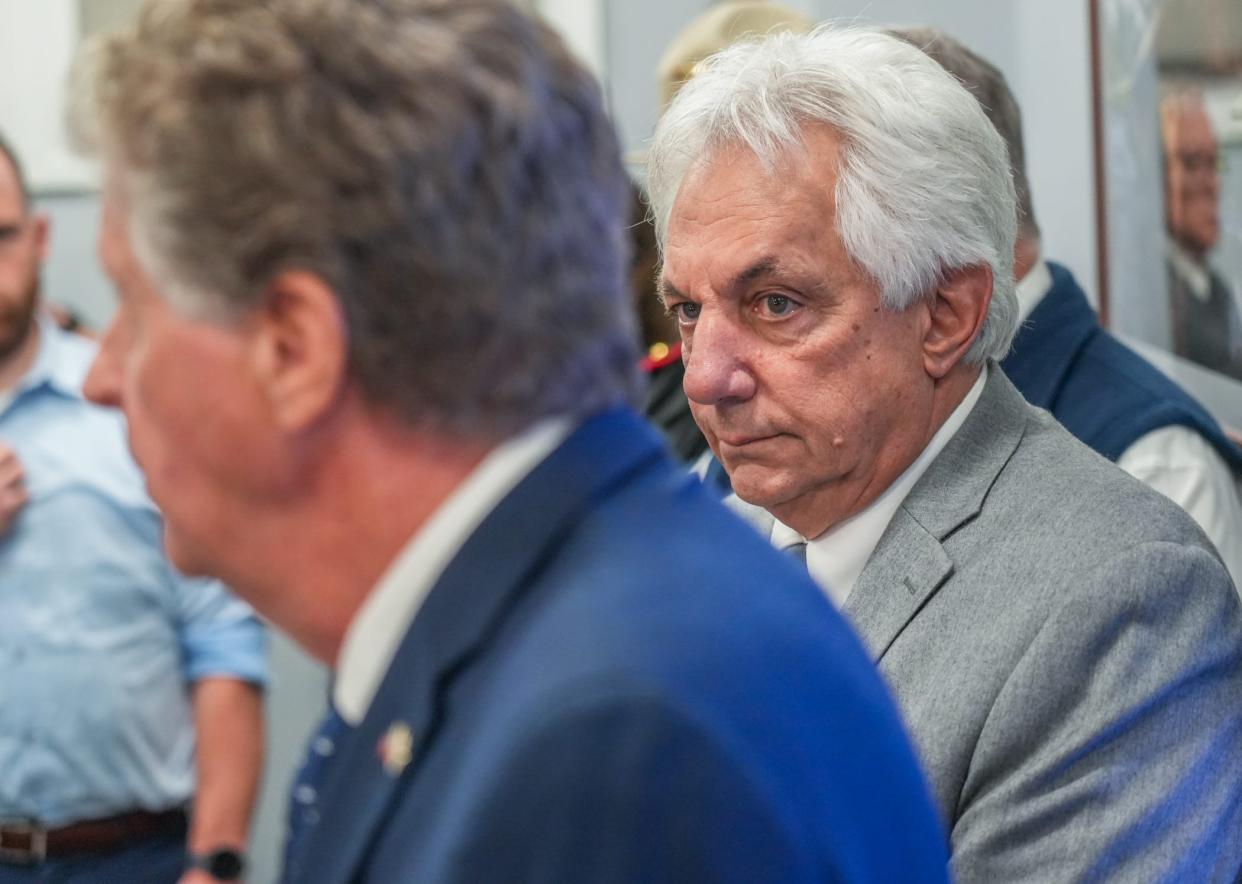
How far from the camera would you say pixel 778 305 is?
5.37 ft

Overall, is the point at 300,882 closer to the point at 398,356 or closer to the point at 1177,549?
the point at 398,356

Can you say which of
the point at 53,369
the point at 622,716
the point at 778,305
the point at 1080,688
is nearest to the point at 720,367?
the point at 778,305

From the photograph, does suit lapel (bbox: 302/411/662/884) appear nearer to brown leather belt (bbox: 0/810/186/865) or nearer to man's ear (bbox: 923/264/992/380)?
man's ear (bbox: 923/264/992/380)

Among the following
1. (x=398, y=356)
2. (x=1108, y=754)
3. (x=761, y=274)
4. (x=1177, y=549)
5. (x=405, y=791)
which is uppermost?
(x=398, y=356)

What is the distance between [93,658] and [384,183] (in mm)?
1895

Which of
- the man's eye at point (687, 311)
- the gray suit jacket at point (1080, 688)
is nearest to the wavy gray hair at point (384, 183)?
the gray suit jacket at point (1080, 688)

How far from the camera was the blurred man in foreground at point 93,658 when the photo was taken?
2.43 metres

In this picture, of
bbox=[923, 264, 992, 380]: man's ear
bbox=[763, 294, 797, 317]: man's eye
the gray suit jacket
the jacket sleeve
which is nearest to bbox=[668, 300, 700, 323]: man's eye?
bbox=[763, 294, 797, 317]: man's eye

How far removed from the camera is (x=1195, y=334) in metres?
2.63

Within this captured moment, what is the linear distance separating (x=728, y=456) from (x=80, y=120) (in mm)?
900

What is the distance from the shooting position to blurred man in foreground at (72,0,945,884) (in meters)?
0.73

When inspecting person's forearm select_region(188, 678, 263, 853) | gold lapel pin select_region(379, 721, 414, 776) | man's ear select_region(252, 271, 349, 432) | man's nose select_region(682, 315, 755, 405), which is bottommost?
person's forearm select_region(188, 678, 263, 853)

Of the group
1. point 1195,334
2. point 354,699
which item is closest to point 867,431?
point 354,699

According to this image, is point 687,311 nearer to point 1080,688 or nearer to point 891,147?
point 891,147
